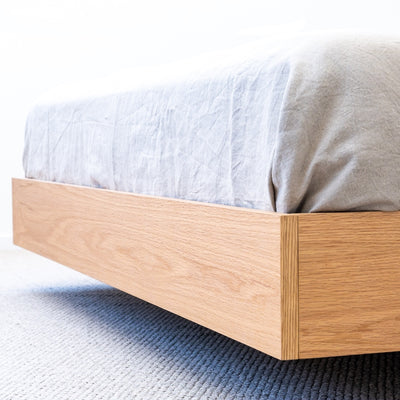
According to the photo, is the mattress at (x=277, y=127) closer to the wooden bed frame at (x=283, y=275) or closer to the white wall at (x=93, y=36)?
the wooden bed frame at (x=283, y=275)

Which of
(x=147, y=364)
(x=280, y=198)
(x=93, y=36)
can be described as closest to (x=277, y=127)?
(x=280, y=198)

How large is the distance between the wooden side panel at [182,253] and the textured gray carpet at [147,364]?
Result: 0.15 meters

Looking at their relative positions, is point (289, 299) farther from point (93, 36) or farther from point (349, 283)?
point (93, 36)

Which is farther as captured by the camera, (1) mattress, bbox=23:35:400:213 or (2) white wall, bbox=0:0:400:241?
(2) white wall, bbox=0:0:400:241

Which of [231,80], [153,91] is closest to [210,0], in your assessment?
[153,91]

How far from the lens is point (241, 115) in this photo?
1.11 meters

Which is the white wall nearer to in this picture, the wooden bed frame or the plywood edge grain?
the wooden bed frame

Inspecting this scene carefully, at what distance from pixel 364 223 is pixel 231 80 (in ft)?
1.11

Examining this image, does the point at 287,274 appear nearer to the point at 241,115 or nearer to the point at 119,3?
the point at 241,115

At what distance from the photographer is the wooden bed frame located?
36.2 inches

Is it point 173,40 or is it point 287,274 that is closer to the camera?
point 287,274

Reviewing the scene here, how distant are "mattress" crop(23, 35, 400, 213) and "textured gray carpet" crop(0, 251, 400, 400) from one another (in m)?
0.34

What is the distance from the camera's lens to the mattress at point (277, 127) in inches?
37.7

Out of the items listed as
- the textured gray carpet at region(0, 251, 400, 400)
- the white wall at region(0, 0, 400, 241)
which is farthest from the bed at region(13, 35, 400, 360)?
the white wall at region(0, 0, 400, 241)
